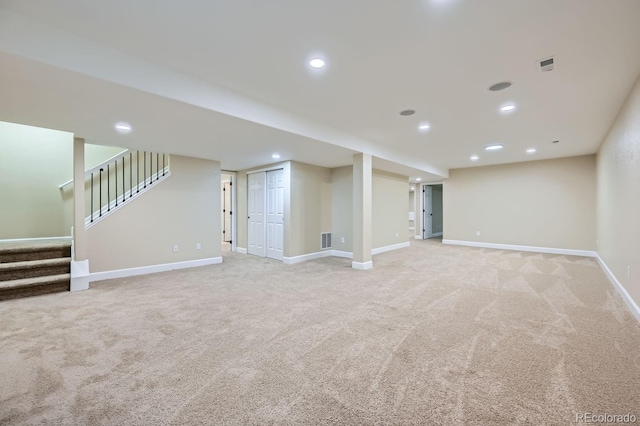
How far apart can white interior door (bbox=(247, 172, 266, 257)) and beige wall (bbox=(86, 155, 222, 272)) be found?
1076mm

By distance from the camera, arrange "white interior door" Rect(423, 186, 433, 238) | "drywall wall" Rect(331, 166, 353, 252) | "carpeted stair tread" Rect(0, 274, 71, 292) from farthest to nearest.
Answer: "white interior door" Rect(423, 186, 433, 238) → "drywall wall" Rect(331, 166, 353, 252) → "carpeted stair tread" Rect(0, 274, 71, 292)

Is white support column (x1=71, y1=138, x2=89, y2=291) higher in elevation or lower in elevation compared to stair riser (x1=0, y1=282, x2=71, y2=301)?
higher

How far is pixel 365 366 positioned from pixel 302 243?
429cm

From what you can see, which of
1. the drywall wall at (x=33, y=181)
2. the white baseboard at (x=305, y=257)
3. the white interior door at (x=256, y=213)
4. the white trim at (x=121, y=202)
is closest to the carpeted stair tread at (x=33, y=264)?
the white trim at (x=121, y=202)

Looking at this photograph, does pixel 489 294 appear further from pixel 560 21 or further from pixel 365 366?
pixel 560 21

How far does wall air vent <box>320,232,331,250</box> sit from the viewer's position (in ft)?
22.0

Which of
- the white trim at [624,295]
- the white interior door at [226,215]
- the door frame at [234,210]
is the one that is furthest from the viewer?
the white interior door at [226,215]

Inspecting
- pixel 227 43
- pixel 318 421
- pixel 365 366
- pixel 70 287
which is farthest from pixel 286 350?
pixel 70 287

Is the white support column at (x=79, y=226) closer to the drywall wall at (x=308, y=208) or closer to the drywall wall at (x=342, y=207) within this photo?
the drywall wall at (x=308, y=208)

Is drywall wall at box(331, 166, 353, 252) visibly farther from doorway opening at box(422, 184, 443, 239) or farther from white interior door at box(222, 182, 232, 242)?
doorway opening at box(422, 184, 443, 239)

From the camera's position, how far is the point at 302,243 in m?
6.18

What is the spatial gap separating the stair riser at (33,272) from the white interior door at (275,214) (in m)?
3.57

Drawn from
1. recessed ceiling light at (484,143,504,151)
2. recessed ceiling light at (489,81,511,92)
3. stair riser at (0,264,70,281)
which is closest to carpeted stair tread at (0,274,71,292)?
stair riser at (0,264,70,281)

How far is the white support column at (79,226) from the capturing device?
3.94 meters
